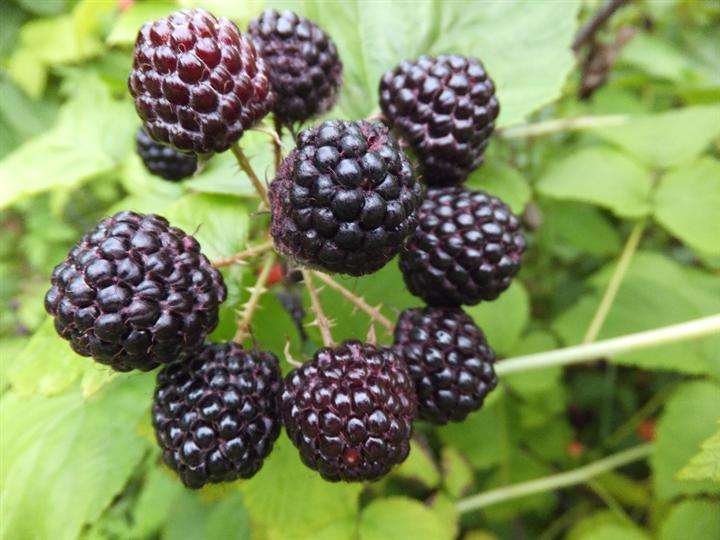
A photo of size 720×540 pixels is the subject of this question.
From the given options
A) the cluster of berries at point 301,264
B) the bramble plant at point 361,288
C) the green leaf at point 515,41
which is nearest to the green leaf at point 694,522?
the bramble plant at point 361,288

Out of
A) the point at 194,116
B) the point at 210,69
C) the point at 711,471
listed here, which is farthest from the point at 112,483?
the point at 711,471

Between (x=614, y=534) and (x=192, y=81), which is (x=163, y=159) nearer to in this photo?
(x=192, y=81)

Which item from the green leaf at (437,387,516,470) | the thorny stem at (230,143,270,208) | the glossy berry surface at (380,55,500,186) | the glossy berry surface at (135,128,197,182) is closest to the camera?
the thorny stem at (230,143,270,208)

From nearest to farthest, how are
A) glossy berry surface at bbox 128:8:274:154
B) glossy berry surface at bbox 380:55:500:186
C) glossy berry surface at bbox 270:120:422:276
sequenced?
glossy berry surface at bbox 270:120:422:276 < glossy berry surface at bbox 128:8:274:154 < glossy berry surface at bbox 380:55:500:186

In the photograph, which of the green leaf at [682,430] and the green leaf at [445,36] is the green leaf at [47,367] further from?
the green leaf at [682,430]

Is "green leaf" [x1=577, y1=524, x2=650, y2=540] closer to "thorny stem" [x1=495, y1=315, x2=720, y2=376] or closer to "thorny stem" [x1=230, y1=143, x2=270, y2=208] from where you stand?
"thorny stem" [x1=495, y1=315, x2=720, y2=376]

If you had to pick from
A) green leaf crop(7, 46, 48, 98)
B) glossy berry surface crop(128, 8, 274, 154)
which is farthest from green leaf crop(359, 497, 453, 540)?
green leaf crop(7, 46, 48, 98)

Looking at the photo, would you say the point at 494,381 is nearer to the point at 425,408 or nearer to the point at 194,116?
the point at 425,408
